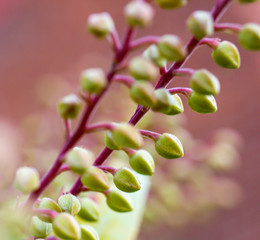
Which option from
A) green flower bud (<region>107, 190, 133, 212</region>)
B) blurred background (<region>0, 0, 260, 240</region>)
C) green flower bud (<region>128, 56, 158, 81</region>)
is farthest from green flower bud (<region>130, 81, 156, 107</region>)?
blurred background (<region>0, 0, 260, 240</region>)

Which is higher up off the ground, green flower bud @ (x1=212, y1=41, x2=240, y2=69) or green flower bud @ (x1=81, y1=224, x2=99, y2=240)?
green flower bud @ (x1=212, y1=41, x2=240, y2=69)

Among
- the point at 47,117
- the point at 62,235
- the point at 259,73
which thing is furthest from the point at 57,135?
the point at 259,73

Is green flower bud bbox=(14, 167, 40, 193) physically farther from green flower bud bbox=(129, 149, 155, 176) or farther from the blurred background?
the blurred background

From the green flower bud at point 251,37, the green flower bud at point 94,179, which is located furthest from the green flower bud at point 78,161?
the green flower bud at point 251,37

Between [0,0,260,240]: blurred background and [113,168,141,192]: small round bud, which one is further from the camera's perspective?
[0,0,260,240]: blurred background

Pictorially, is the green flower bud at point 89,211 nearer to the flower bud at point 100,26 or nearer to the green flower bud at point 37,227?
the green flower bud at point 37,227
